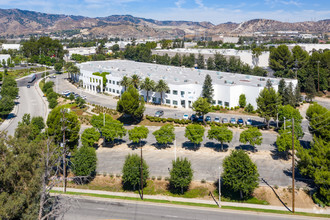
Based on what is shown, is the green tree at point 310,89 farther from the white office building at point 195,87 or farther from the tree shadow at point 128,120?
the tree shadow at point 128,120

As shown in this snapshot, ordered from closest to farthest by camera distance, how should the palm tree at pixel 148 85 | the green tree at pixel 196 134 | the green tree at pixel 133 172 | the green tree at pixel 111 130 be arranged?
1. the green tree at pixel 133 172
2. the green tree at pixel 196 134
3. the green tree at pixel 111 130
4. the palm tree at pixel 148 85

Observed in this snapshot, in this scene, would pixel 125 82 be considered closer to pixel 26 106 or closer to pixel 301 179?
pixel 26 106

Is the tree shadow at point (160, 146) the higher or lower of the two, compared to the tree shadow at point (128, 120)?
lower

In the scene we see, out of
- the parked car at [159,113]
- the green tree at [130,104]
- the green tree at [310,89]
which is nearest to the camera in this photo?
the green tree at [130,104]

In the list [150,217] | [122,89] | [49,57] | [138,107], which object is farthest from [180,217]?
[49,57]

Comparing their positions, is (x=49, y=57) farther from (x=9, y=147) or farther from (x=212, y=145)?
(x=9, y=147)

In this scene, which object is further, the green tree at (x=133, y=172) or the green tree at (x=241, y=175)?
the green tree at (x=133, y=172)

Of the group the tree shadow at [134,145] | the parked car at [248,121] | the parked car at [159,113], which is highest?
the parked car at [159,113]

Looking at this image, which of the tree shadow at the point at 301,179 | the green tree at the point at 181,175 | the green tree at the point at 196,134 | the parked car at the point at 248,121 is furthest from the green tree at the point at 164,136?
the parked car at the point at 248,121

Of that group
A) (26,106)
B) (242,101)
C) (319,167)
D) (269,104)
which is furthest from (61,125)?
(242,101)
